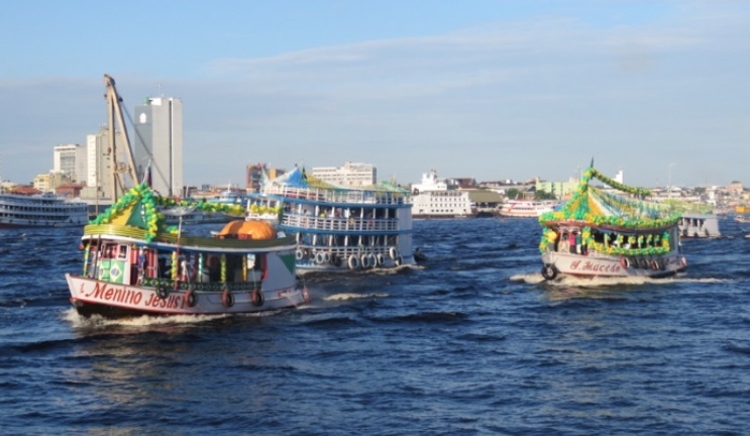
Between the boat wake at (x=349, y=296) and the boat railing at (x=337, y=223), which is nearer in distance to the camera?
the boat wake at (x=349, y=296)

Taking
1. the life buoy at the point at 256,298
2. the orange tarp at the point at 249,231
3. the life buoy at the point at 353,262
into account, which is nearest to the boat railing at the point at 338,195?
the life buoy at the point at 353,262

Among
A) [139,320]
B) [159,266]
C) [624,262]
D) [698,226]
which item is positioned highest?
[159,266]

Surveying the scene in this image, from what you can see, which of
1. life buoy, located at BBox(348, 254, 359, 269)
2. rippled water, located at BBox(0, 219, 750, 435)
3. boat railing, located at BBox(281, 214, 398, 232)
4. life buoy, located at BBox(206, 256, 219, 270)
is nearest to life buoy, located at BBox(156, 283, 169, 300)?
rippled water, located at BBox(0, 219, 750, 435)

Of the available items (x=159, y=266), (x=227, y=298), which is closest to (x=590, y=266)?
(x=227, y=298)

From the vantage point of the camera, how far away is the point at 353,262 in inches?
3054

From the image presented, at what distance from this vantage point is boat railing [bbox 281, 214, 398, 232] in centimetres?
7556

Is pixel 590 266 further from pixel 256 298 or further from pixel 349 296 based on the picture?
pixel 256 298

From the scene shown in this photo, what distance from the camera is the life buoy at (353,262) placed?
77312 millimetres

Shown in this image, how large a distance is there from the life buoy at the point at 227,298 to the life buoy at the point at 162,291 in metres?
3.19

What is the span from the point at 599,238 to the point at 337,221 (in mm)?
18777

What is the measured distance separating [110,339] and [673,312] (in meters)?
28.4

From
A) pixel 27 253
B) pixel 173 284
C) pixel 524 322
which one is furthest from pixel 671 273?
pixel 27 253

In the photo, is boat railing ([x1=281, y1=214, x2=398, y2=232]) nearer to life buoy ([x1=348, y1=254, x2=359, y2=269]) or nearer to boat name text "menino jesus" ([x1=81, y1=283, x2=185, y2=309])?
life buoy ([x1=348, y1=254, x2=359, y2=269])

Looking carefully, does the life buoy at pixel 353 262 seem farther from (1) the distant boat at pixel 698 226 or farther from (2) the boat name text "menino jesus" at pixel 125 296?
(1) the distant boat at pixel 698 226
